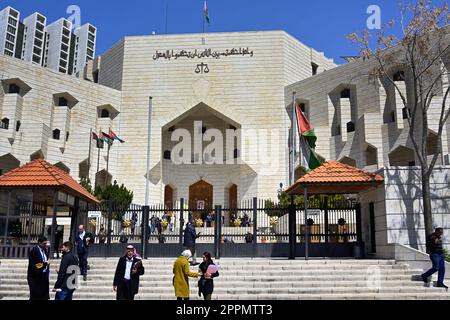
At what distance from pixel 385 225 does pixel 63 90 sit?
25.7m

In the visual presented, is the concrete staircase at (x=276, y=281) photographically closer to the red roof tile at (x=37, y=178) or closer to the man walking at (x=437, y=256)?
the man walking at (x=437, y=256)

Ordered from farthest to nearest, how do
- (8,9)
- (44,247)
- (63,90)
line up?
(8,9) → (63,90) → (44,247)

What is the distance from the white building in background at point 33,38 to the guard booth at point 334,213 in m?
89.4

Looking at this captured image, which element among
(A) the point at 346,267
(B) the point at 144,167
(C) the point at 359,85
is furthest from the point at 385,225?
(B) the point at 144,167

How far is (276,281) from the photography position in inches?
442

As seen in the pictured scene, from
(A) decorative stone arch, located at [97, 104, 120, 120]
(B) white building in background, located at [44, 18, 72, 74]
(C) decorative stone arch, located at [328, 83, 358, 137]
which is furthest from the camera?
(B) white building in background, located at [44, 18, 72, 74]

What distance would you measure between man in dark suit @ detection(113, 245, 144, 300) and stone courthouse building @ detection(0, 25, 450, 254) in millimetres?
23936

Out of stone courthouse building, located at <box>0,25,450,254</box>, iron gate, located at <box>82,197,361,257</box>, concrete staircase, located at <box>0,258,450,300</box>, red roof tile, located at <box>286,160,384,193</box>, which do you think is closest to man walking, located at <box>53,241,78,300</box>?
concrete staircase, located at <box>0,258,450,300</box>

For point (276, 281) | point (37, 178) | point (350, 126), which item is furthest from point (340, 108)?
point (37, 178)

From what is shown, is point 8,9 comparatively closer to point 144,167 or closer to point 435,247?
point 144,167

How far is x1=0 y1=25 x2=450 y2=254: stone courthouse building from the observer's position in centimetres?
2981

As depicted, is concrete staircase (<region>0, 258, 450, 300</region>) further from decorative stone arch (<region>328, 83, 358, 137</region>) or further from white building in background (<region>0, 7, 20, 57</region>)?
white building in background (<region>0, 7, 20, 57</region>)

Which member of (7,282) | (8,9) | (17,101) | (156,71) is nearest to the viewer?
(7,282)

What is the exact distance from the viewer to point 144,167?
110ft
